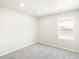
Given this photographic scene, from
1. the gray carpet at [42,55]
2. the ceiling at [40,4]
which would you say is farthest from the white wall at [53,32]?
the ceiling at [40,4]

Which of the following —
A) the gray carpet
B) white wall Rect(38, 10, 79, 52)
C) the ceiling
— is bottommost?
the gray carpet

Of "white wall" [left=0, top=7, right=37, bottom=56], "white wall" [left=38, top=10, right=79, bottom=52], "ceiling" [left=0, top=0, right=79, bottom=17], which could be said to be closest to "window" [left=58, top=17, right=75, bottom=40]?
"white wall" [left=38, top=10, right=79, bottom=52]

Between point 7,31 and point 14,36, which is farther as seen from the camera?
point 14,36

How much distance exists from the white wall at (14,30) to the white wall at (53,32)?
0.93 meters

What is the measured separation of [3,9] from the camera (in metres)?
2.97

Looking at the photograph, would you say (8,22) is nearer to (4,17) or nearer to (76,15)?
(4,17)

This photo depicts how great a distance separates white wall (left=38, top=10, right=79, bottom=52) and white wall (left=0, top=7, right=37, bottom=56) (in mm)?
930

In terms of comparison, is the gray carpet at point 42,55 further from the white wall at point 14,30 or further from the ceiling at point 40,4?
the ceiling at point 40,4

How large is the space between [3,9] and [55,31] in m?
3.42

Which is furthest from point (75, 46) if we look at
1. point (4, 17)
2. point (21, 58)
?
point (4, 17)

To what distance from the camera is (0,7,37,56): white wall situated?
294 cm

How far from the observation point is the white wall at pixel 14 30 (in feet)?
9.64

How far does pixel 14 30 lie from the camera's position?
136 inches

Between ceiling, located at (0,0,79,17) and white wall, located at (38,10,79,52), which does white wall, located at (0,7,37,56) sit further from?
white wall, located at (38,10,79,52)
